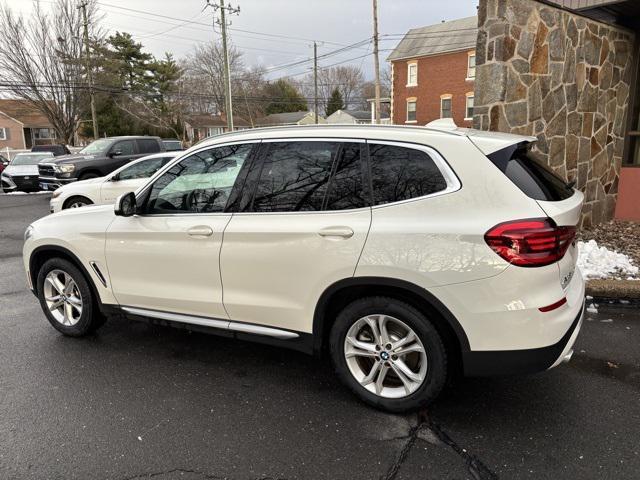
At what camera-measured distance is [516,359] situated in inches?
106

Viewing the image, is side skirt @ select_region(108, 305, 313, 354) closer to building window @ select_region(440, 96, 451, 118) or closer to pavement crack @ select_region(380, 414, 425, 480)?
pavement crack @ select_region(380, 414, 425, 480)

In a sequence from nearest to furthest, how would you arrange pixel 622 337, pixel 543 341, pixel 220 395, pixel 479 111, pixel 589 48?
pixel 543 341 < pixel 220 395 < pixel 622 337 < pixel 479 111 < pixel 589 48

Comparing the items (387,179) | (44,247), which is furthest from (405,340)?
(44,247)

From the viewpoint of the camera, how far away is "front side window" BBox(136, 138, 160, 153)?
1562cm

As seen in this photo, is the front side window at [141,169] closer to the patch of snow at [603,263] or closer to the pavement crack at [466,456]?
the patch of snow at [603,263]

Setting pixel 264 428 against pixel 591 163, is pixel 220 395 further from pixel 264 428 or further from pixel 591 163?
pixel 591 163

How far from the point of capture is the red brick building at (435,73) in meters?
38.1

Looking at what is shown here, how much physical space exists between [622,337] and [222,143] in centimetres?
367

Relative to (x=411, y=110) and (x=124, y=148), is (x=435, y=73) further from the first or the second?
(x=124, y=148)

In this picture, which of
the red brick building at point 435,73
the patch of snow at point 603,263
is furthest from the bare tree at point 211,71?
the patch of snow at point 603,263

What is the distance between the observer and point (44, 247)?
4.29 metres

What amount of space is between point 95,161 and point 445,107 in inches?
1222

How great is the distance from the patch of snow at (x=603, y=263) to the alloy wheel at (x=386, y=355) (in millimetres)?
3178

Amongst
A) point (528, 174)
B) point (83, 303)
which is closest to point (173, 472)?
point (83, 303)
